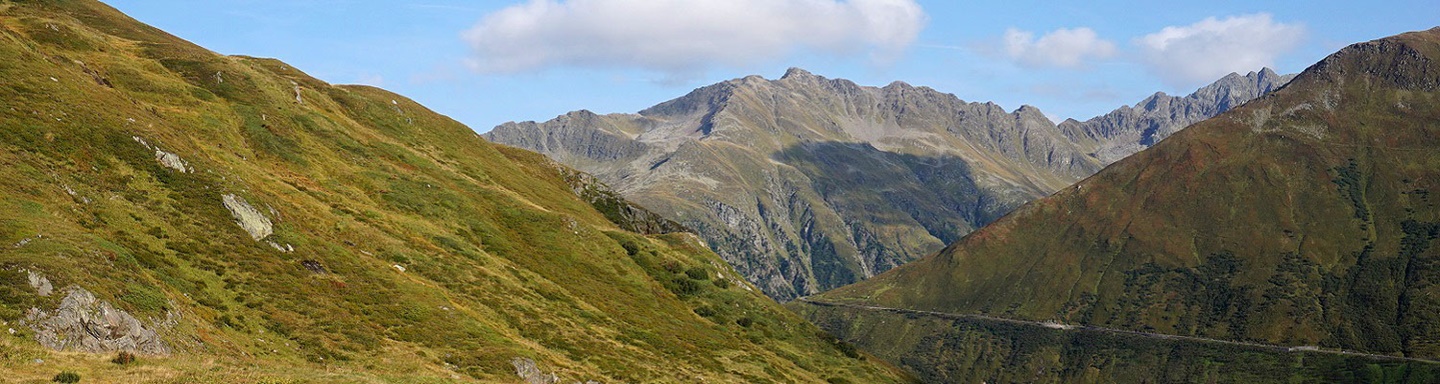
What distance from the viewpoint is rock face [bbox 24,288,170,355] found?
131 feet

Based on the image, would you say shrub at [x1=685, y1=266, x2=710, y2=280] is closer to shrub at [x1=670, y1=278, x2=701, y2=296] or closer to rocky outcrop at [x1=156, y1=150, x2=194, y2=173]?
shrub at [x1=670, y1=278, x2=701, y2=296]

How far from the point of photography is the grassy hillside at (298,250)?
1853 inches

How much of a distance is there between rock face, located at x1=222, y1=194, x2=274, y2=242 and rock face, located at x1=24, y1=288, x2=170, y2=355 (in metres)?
23.3

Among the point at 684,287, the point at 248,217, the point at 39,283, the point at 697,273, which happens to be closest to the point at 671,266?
the point at 697,273

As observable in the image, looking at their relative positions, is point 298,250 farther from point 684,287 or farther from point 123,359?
point 684,287

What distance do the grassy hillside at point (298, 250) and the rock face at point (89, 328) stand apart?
18 cm

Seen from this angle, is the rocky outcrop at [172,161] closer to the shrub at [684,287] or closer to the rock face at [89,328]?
the rock face at [89,328]

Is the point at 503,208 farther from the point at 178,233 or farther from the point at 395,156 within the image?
the point at 178,233

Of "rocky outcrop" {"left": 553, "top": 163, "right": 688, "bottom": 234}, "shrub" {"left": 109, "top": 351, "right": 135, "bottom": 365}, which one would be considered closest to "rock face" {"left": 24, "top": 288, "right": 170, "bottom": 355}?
"shrub" {"left": 109, "top": 351, "right": 135, "bottom": 365}

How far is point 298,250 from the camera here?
6788 cm

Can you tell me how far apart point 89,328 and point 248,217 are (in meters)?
26.8

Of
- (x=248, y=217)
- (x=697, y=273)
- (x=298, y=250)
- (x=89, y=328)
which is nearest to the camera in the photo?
(x=89, y=328)

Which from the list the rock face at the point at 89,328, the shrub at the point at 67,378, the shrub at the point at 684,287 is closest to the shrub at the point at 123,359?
the shrub at the point at 67,378

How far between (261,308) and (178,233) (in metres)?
9.41
